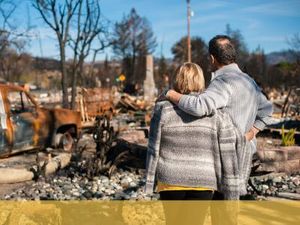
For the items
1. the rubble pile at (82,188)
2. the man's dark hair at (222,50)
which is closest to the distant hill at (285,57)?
the rubble pile at (82,188)

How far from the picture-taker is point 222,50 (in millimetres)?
3436

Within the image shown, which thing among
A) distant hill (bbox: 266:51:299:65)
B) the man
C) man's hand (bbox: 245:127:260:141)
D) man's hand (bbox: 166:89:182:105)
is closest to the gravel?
man's hand (bbox: 245:127:260:141)

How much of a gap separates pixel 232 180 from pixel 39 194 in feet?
13.5

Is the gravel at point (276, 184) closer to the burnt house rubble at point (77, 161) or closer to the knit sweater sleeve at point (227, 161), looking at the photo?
the burnt house rubble at point (77, 161)

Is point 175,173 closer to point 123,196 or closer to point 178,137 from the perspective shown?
point 178,137

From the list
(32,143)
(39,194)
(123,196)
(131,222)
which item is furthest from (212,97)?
(32,143)

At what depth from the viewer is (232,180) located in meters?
3.25

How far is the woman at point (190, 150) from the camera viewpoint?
321cm

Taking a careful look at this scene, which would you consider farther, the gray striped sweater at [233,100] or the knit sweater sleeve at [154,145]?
the knit sweater sleeve at [154,145]

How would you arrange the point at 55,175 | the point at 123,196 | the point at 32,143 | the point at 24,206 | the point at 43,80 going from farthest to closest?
1. the point at 43,80
2. the point at 32,143
3. the point at 55,175
4. the point at 123,196
5. the point at 24,206

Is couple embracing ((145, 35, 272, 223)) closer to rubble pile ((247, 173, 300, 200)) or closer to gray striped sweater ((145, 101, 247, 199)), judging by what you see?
gray striped sweater ((145, 101, 247, 199))

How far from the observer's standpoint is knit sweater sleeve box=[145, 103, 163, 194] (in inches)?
128

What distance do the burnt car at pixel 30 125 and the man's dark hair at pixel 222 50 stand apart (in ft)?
21.7

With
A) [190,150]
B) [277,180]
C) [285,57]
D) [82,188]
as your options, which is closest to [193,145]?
[190,150]
